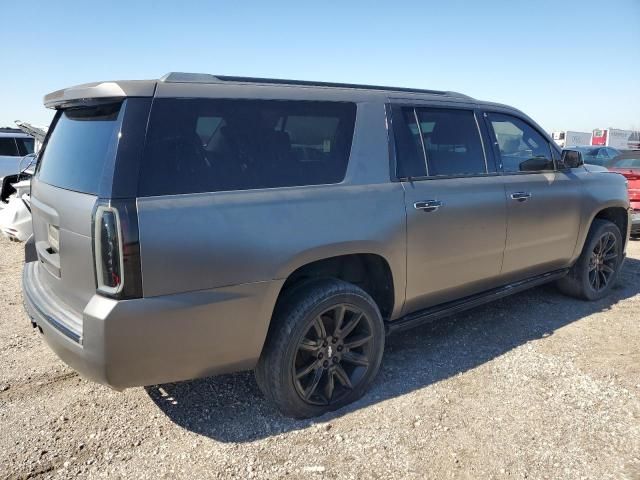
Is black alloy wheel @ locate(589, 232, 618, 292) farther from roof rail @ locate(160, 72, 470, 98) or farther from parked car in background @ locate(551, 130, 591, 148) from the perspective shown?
parked car in background @ locate(551, 130, 591, 148)

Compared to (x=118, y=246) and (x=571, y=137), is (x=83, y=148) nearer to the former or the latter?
(x=118, y=246)

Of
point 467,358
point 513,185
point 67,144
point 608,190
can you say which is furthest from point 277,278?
point 608,190

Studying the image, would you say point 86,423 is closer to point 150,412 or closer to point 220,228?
point 150,412

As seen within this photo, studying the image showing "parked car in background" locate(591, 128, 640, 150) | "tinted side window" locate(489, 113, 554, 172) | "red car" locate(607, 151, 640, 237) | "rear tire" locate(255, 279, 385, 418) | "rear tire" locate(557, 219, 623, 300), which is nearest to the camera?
"rear tire" locate(255, 279, 385, 418)

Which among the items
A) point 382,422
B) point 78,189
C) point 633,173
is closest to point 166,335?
point 78,189

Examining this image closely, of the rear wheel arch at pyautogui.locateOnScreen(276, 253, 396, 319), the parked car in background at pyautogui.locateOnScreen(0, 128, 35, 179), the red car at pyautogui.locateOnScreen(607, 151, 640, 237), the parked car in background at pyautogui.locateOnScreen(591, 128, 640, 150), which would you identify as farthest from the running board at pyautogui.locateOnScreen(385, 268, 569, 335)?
the parked car in background at pyautogui.locateOnScreen(591, 128, 640, 150)

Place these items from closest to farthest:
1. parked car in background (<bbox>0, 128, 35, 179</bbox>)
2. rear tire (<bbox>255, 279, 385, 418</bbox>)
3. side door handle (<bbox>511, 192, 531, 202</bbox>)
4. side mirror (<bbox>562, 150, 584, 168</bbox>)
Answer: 1. rear tire (<bbox>255, 279, 385, 418</bbox>)
2. side door handle (<bbox>511, 192, 531, 202</bbox>)
3. side mirror (<bbox>562, 150, 584, 168</bbox>)
4. parked car in background (<bbox>0, 128, 35, 179</bbox>)

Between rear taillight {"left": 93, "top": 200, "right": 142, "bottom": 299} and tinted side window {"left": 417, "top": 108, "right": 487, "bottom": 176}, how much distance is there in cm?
208

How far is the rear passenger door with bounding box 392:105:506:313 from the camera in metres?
3.28

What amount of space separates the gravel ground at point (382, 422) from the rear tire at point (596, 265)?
973mm

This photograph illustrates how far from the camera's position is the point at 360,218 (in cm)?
294

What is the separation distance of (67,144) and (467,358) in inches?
123

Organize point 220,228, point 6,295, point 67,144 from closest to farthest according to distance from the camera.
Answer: point 220,228, point 67,144, point 6,295

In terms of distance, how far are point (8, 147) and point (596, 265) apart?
36.8 ft
